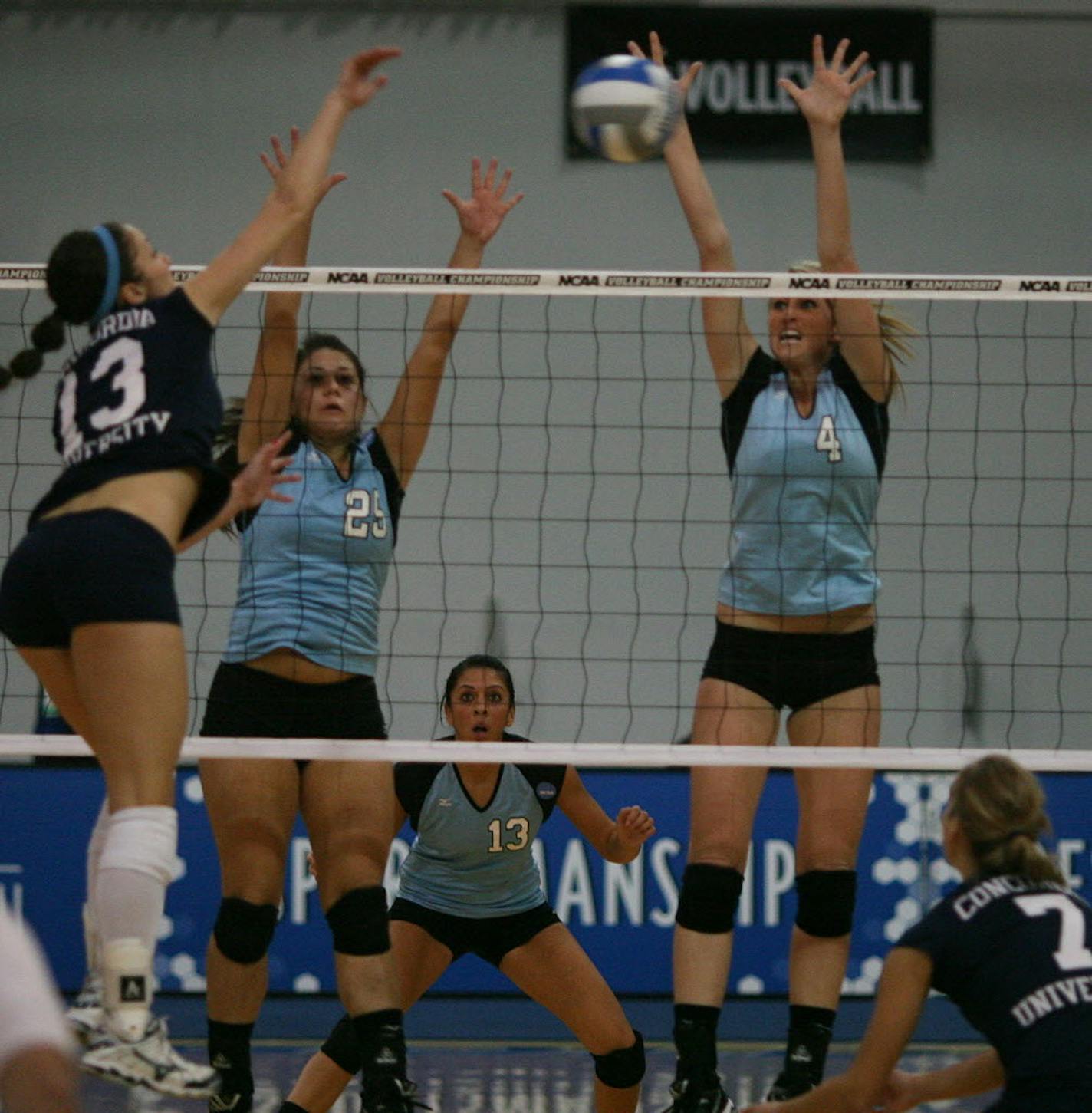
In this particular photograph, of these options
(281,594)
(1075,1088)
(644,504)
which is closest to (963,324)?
(644,504)

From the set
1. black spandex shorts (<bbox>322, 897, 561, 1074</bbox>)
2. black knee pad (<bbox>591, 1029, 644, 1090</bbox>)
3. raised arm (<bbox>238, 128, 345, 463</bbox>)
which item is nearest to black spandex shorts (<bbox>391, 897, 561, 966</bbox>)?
black spandex shorts (<bbox>322, 897, 561, 1074</bbox>)

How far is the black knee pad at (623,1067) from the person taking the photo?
18.7 feet

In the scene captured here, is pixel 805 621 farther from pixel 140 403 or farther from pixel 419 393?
pixel 140 403

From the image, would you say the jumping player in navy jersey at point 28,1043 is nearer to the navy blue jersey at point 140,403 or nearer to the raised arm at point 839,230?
the navy blue jersey at point 140,403

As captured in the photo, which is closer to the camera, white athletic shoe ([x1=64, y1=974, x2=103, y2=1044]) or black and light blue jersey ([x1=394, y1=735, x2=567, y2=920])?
white athletic shoe ([x1=64, y1=974, x2=103, y2=1044])

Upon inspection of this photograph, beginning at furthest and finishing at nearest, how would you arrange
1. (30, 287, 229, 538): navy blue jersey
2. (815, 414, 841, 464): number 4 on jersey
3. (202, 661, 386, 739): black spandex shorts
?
(815, 414, 841, 464): number 4 on jersey < (202, 661, 386, 739): black spandex shorts < (30, 287, 229, 538): navy blue jersey

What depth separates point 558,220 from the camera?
11898 mm

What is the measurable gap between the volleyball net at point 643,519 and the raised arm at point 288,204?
661cm

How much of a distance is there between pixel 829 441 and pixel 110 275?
231cm

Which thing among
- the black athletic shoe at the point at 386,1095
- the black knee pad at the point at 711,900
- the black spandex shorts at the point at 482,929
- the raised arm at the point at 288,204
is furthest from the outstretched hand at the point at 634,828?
the raised arm at the point at 288,204

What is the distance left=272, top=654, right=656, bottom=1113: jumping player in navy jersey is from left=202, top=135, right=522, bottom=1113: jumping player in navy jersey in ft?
2.13

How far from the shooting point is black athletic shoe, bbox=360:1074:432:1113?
493cm

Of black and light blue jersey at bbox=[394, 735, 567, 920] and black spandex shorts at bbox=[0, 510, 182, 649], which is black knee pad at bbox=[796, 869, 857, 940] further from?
black spandex shorts at bbox=[0, 510, 182, 649]

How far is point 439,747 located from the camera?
525cm
